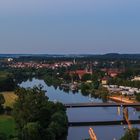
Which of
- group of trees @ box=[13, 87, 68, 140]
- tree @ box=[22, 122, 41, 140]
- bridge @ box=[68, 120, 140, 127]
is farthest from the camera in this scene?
bridge @ box=[68, 120, 140, 127]

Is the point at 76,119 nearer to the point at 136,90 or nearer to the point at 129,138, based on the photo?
the point at 129,138

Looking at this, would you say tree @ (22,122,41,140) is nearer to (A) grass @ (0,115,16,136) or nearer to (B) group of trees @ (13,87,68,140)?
(B) group of trees @ (13,87,68,140)

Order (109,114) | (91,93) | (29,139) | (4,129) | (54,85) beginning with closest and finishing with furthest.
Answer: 1. (29,139)
2. (4,129)
3. (109,114)
4. (91,93)
5. (54,85)

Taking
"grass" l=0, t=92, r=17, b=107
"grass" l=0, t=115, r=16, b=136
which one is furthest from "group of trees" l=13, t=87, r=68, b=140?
"grass" l=0, t=92, r=17, b=107

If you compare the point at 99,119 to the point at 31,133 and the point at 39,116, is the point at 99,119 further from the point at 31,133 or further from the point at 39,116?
the point at 31,133

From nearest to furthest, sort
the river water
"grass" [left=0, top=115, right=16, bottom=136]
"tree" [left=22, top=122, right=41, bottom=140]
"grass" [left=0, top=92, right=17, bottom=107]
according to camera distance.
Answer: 1. "tree" [left=22, top=122, right=41, bottom=140]
2. "grass" [left=0, top=115, right=16, bottom=136]
3. the river water
4. "grass" [left=0, top=92, right=17, bottom=107]

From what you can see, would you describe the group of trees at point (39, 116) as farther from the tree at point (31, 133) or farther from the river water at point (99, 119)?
the river water at point (99, 119)

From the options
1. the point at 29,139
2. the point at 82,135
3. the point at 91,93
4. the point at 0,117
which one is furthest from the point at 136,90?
the point at 29,139
